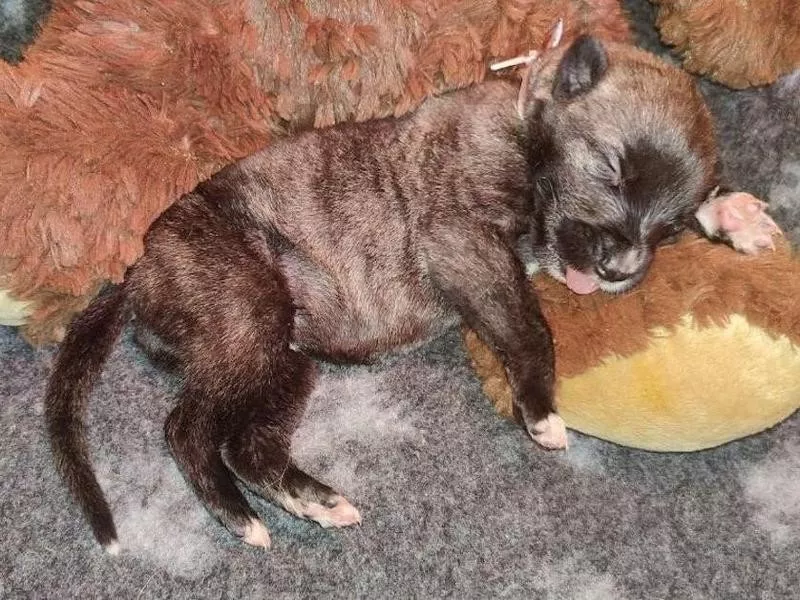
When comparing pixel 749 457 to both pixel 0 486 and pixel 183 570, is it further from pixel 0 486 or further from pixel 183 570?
pixel 0 486

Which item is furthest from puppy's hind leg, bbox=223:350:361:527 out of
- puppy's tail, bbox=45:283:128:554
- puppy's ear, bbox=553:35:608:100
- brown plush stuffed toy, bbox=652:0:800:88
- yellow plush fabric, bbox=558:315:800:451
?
brown plush stuffed toy, bbox=652:0:800:88

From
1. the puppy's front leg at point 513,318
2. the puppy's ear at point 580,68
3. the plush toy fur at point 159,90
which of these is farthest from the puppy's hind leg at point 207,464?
the puppy's ear at point 580,68

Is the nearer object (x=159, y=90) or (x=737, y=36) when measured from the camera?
(x=159, y=90)

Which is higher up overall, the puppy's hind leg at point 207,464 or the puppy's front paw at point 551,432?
the puppy's front paw at point 551,432

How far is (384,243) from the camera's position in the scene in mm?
1817

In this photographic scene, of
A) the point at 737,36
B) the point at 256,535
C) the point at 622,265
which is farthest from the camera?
the point at 737,36

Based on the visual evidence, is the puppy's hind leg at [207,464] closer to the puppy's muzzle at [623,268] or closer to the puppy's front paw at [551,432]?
the puppy's front paw at [551,432]

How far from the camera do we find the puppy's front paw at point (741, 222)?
5.70 ft

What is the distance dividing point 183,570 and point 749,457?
1.20m

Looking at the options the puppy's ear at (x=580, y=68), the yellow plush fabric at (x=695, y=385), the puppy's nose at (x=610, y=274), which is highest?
the puppy's ear at (x=580, y=68)

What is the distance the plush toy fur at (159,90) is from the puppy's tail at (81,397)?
0.07 m

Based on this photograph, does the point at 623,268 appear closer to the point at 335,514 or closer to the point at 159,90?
the point at 335,514

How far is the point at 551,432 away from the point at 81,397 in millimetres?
886

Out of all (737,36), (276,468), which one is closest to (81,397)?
(276,468)
